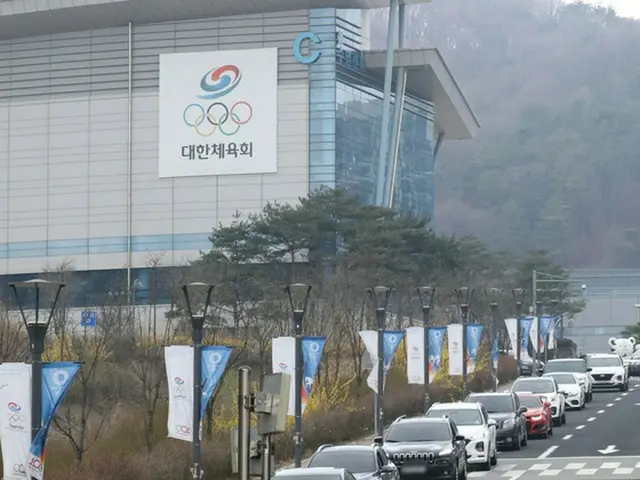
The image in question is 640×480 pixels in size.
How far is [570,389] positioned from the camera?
6119 centimetres

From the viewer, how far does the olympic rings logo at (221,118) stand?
104m

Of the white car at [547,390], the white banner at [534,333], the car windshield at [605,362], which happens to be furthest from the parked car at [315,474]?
the white banner at [534,333]

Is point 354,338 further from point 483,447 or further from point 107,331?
point 483,447

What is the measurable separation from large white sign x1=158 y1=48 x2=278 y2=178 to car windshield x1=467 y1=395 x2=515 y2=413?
6090 centimetres

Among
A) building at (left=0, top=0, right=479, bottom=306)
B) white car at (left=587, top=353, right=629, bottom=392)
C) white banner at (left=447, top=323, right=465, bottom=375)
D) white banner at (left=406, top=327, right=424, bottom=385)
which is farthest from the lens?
building at (left=0, top=0, right=479, bottom=306)

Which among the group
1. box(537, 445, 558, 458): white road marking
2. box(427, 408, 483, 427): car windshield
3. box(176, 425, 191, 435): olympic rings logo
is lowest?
box(537, 445, 558, 458): white road marking

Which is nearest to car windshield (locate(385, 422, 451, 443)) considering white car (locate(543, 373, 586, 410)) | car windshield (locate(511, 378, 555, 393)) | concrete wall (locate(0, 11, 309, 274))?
car windshield (locate(511, 378, 555, 393))

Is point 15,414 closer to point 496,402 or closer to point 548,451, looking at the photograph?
point 496,402

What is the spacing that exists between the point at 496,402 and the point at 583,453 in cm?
293

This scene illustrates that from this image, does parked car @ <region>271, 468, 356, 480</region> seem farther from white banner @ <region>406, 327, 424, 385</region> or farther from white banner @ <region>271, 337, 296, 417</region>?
white banner @ <region>406, 327, 424, 385</region>

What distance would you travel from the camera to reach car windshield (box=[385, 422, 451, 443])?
3341 centimetres

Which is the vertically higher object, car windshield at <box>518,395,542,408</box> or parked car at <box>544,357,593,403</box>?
parked car at <box>544,357,593,403</box>

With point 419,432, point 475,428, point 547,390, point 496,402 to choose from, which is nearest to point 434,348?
point 547,390

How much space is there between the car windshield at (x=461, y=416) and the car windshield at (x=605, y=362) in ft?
127
